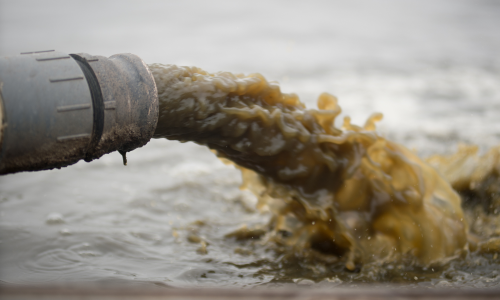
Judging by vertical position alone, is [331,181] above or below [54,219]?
above

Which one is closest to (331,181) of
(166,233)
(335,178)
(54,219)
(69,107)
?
(335,178)

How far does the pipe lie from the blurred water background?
0.72m

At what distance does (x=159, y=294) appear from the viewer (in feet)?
2.93

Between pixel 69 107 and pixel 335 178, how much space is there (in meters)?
1.31

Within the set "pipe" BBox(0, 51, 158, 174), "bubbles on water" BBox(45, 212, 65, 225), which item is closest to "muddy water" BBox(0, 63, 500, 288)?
"bubbles on water" BBox(45, 212, 65, 225)

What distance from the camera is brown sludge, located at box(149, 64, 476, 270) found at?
2090 mm

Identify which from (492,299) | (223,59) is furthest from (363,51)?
(492,299)

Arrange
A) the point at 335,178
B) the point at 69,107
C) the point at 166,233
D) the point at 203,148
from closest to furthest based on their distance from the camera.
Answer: the point at 69,107 → the point at 335,178 → the point at 166,233 → the point at 203,148

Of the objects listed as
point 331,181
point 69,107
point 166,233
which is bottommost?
point 166,233

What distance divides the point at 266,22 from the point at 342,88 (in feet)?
17.8

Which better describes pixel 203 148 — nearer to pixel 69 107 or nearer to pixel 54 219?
pixel 54 219

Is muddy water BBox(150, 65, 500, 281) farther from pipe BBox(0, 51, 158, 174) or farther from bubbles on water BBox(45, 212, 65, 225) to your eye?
bubbles on water BBox(45, 212, 65, 225)

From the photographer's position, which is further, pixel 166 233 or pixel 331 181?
pixel 166 233

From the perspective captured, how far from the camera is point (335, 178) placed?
7.34 ft
